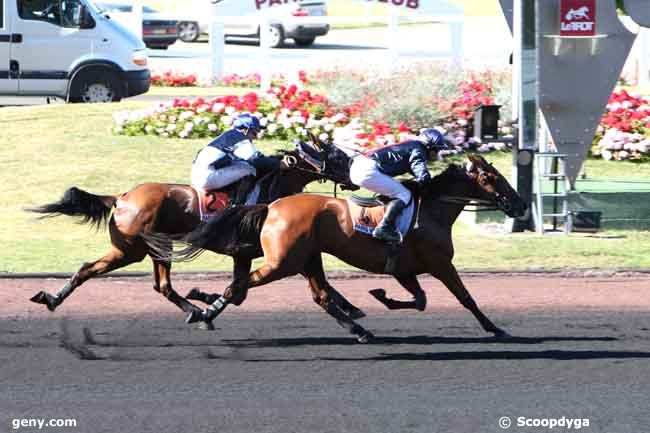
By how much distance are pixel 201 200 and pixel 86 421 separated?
344 cm

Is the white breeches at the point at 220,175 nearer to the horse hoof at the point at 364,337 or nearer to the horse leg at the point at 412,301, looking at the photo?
the horse leg at the point at 412,301

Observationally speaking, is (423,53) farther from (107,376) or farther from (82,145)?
(107,376)

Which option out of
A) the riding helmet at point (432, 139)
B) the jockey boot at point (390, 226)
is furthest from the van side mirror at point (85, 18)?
the jockey boot at point (390, 226)

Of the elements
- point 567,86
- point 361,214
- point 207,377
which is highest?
point 567,86

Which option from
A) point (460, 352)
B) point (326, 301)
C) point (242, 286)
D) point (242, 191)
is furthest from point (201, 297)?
point (460, 352)

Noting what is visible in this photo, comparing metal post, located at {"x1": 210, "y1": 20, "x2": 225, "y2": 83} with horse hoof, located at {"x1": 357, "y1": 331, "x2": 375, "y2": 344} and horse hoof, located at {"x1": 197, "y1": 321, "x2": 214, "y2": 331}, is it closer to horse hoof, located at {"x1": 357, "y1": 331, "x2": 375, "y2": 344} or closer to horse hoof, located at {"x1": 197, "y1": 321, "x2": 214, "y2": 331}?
horse hoof, located at {"x1": 197, "y1": 321, "x2": 214, "y2": 331}

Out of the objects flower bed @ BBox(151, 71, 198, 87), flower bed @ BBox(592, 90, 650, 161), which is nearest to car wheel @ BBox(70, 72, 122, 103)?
flower bed @ BBox(151, 71, 198, 87)

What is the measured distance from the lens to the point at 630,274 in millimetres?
13234

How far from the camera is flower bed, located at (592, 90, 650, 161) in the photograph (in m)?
18.2

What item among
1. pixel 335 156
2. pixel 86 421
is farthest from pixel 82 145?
pixel 86 421

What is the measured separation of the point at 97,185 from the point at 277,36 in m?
17.1

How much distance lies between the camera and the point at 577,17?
1541 cm

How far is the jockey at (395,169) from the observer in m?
10.1

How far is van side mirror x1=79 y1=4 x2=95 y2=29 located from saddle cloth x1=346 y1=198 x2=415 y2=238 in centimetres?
1266
